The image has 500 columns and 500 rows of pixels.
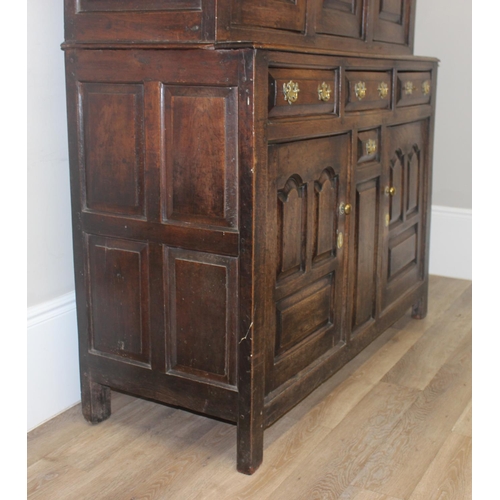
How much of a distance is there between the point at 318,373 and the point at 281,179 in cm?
64

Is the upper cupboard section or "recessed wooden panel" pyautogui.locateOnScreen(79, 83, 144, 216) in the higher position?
the upper cupboard section

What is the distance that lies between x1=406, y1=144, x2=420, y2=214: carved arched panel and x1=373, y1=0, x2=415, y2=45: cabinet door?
0.43 meters

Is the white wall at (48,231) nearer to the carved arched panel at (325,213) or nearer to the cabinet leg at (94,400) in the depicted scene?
the cabinet leg at (94,400)

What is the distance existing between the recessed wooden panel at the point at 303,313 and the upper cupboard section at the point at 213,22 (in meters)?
0.67

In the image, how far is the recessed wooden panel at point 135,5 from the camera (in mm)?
1566

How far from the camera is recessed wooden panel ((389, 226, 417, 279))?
2.55m

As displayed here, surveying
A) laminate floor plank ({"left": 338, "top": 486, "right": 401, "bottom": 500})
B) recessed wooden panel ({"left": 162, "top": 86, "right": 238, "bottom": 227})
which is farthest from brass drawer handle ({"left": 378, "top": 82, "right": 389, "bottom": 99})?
laminate floor plank ({"left": 338, "top": 486, "right": 401, "bottom": 500})

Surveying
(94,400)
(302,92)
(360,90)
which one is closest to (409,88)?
(360,90)

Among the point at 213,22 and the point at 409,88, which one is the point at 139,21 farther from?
the point at 409,88

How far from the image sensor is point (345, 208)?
2.06 metres

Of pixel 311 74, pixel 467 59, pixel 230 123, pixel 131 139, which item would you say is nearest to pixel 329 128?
pixel 311 74

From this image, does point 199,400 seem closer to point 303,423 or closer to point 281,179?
point 303,423

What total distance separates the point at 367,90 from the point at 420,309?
117 centimetres

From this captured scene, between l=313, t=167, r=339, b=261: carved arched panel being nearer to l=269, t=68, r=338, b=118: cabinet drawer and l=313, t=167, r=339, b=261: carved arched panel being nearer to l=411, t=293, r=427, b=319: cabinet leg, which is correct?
l=269, t=68, r=338, b=118: cabinet drawer
